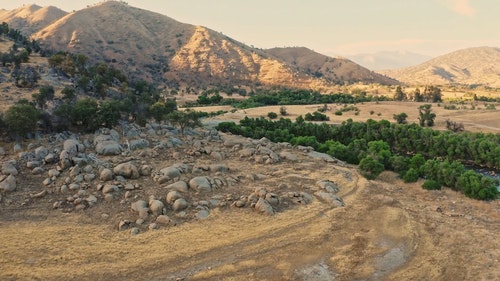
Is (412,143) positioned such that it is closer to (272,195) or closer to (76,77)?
(272,195)

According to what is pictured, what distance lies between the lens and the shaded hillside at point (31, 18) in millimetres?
167438

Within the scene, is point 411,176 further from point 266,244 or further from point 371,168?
point 266,244

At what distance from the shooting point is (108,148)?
31656 millimetres

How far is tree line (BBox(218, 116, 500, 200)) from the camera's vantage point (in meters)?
31.4

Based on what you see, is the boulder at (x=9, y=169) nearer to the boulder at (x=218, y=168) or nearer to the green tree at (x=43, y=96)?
the green tree at (x=43, y=96)

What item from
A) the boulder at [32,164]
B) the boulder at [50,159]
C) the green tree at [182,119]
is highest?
the green tree at [182,119]

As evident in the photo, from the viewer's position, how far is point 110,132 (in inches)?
1414

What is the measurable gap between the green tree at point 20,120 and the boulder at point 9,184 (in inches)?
269

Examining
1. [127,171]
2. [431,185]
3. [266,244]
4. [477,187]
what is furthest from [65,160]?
[477,187]

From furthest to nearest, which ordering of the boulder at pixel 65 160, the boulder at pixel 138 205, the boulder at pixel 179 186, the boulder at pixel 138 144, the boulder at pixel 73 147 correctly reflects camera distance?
the boulder at pixel 138 144 → the boulder at pixel 73 147 → the boulder at pixel 65 160 → the boulder at pixel 179 186 → the boulder at pixel 138 205

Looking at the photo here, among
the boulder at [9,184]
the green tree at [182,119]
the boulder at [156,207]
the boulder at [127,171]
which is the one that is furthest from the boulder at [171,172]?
the green tree at [182,119]

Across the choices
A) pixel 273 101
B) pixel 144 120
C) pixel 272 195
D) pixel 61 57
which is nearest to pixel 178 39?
pixel 273 101

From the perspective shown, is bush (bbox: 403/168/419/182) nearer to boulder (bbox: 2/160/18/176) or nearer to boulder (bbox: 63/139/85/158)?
boulder (bbox: 63/139/85/158)

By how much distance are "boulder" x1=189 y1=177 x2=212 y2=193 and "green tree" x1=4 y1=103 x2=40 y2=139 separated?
1522 cm
